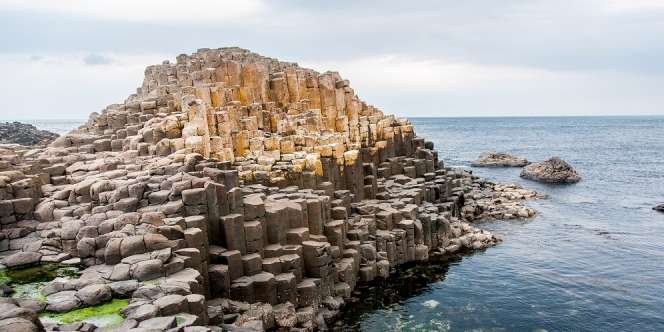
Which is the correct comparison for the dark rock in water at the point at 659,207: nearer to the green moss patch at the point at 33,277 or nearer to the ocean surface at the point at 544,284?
the ocean surface at the point at 544,284

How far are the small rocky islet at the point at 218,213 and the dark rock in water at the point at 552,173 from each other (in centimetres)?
1903

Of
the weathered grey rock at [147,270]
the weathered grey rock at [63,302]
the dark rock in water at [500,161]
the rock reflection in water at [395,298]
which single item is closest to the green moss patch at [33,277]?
the weathered grey rock at [63,302]

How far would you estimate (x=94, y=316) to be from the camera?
45.1ft

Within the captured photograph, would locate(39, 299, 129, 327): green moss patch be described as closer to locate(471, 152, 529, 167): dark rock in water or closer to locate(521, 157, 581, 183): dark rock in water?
locate(521, 157, 581, 183): dark rock in water

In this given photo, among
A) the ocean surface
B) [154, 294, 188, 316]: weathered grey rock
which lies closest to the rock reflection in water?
the ocean surface

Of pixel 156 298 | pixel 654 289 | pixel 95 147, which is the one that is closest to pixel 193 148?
pixel 95 147

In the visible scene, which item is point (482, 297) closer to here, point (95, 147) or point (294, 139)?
point (294, 139)

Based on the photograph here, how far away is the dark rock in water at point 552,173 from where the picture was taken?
5678 centimetres

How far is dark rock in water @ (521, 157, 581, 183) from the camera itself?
186 feet

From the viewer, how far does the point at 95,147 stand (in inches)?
1115

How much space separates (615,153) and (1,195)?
3929 inches

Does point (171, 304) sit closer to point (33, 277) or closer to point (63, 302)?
point (63, 302)

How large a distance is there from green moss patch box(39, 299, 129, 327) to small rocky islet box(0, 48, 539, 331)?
0.20 ft

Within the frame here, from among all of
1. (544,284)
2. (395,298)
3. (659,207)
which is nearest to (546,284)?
(544,284)
